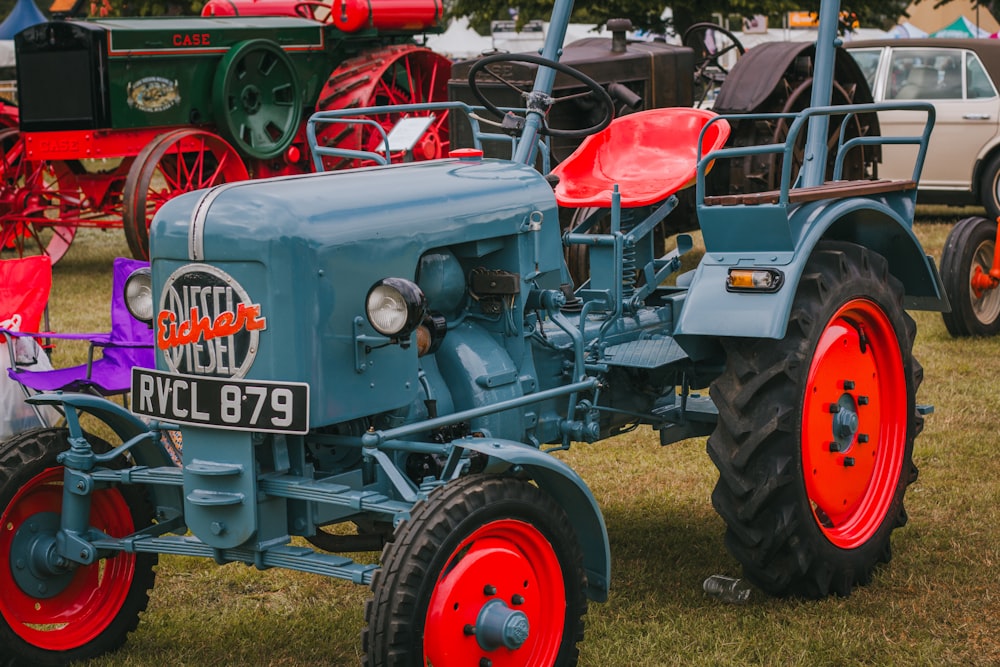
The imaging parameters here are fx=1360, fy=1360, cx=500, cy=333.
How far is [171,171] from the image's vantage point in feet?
33.9

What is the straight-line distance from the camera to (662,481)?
16.3ft

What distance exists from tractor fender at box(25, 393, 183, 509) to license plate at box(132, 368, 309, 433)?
0.96ft

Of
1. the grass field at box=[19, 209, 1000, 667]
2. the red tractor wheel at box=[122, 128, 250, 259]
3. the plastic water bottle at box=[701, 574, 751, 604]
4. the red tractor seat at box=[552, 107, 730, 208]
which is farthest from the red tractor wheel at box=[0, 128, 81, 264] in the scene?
the plastic water bottle at box=[701, 574, 751, 604]

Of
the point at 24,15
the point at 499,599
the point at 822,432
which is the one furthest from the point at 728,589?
the point at 24,15

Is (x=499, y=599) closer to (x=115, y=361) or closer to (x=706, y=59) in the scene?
(x=115, y=361)

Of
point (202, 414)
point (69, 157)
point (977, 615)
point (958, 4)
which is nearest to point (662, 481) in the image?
point (977, 615)

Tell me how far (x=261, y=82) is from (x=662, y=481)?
6703 mm

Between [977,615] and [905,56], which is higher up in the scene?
[905,56]

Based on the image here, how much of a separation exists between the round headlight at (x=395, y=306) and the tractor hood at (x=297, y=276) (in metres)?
0.10

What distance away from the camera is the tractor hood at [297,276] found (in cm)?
288

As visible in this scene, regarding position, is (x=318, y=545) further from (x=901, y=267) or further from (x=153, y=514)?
(x=901, y=267)

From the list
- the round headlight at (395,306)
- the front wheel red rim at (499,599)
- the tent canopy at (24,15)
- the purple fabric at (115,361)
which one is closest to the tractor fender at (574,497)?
the front wheel red rim at (499,599)

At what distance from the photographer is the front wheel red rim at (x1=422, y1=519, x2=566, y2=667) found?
9.10ft

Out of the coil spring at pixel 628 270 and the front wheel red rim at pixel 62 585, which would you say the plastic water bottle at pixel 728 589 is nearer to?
the coil spring at pixel 628 270
